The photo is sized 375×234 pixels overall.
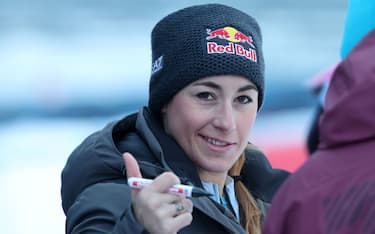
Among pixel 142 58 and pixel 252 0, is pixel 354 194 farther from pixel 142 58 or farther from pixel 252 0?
pixel 252 0

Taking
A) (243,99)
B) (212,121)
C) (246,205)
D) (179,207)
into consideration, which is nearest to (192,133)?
(212,121)

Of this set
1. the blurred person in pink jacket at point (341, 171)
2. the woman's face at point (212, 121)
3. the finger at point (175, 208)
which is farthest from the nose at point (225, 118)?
the blurred person in pink jacket at point (341, 171)

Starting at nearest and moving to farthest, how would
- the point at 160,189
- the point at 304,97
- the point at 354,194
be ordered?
1. the point at 354,194
2. the point at 160,189
3. the point at 304,97

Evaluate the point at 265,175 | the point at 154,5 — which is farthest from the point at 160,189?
the point at 154,5

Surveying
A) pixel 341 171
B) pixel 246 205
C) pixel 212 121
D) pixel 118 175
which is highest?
pixel 341 171

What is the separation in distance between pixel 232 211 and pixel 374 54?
39.6 inches

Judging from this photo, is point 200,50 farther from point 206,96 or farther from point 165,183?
point 165,183

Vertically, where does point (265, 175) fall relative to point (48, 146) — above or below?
above

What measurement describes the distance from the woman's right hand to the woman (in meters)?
0.21

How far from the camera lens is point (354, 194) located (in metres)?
1.35

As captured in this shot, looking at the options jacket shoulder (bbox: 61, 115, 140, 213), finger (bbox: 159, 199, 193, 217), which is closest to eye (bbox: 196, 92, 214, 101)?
jacket shoulder (bbox: 61, 115, 140, 213)

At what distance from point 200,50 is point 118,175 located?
1.24 feet

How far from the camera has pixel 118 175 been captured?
2.18 metres

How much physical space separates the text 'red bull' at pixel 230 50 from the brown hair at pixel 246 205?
307 mm
